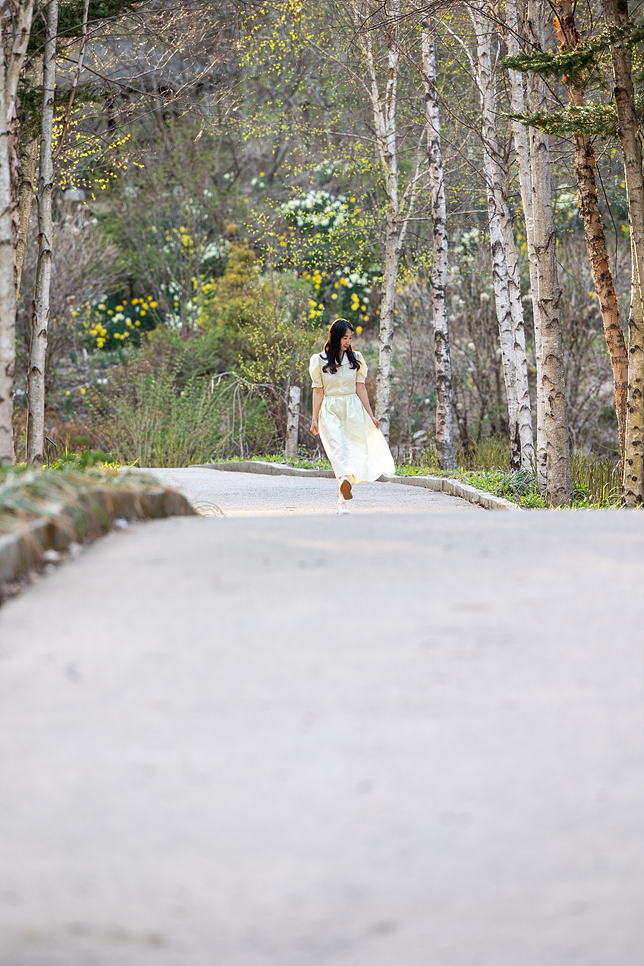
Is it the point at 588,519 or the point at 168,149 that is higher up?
the point at 168,149

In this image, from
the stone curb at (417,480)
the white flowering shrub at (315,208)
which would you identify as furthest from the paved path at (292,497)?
the white flowering shrub at (315,208)

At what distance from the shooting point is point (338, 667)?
403cm

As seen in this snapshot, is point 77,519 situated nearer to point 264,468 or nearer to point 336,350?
point 336,350

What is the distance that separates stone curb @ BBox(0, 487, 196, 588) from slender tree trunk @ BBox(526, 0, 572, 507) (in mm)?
4775

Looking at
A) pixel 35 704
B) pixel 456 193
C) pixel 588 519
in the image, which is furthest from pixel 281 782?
pixel 456 193

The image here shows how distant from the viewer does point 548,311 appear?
36.3 feet

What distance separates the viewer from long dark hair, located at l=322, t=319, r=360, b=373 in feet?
34.2

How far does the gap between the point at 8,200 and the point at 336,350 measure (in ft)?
11.3

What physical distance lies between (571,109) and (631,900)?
7.70m

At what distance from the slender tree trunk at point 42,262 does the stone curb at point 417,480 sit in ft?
15.0

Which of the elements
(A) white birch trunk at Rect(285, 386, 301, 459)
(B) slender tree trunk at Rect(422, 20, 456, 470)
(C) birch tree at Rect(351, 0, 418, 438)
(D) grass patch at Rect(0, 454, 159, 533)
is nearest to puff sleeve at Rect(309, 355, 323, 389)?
(D) grass patch at Rect(0, 454, 159, 533)

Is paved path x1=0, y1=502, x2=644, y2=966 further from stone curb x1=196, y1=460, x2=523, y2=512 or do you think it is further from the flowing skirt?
the flowing skirt

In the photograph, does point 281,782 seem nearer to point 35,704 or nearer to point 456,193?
point 35,704

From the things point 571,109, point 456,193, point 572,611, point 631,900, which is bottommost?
point 631,900
